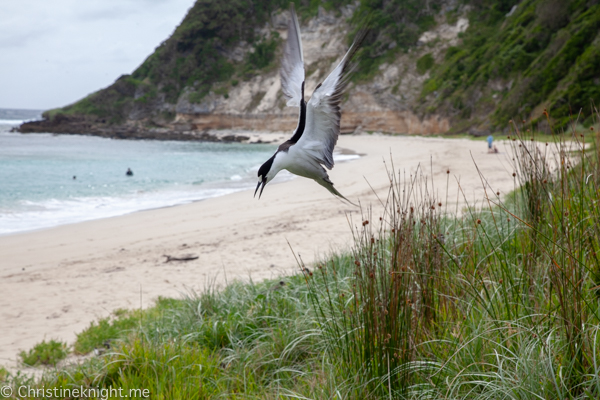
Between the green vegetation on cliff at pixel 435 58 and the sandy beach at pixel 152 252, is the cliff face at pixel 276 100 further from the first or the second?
the sandy beach at pixel 152 252

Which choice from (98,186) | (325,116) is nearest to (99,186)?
(98,186)

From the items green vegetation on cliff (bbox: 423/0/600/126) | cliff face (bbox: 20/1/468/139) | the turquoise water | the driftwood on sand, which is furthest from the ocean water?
cliff face (bbox: 20/1/468/139)

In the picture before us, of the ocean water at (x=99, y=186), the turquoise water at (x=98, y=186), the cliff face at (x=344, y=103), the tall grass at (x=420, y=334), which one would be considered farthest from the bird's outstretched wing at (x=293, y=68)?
the cliff face at (x=344, y=103)

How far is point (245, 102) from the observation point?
6462 centimetres

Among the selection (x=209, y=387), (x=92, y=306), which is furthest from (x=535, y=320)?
(x=92, y=306)

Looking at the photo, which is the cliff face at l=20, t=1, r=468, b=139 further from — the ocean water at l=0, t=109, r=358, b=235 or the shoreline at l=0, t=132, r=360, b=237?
the shoreline at l=0, t=132, r=360, b=237

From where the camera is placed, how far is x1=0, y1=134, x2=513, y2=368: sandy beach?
5.39 meters

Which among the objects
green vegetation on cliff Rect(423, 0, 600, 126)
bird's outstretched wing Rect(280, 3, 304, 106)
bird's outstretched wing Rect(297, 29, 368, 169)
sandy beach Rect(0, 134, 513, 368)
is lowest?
sandy beach Rect(0, 134, 513, 368)

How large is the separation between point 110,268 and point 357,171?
1210 cm

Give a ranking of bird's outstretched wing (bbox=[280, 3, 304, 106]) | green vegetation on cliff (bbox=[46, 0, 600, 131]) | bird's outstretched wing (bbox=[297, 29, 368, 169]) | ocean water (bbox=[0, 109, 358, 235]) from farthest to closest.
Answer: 1. green vegetation on cliff (bbox=[46, 0, 600, 131])
2. ocean water (bbox=[0, 109, 358, 235])
3. bird's outstretched wing (bbox=[280, 3, 304, 106])
4. bird's outstretched wing (bbox=[297, 29, 368, 169])

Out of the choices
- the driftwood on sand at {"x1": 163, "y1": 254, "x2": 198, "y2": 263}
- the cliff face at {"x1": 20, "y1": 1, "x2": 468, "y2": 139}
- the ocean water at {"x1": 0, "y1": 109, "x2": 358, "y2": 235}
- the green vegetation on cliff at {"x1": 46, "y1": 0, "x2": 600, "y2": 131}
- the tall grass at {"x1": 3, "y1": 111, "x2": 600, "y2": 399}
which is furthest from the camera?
the cliff face at {"x1": 20, "y1": 1, "x2": 468, "y2": 139}

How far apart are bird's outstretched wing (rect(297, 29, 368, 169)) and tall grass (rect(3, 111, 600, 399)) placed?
1.66ft

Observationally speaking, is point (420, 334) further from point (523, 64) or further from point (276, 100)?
point (276, 100)

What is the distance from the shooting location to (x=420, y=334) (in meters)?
2.43
